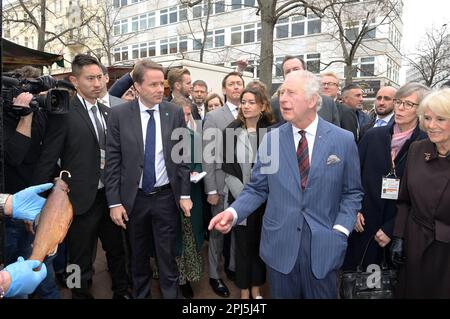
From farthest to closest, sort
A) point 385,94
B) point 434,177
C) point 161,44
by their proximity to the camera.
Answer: point 161,44, point 385,94, point 434,177

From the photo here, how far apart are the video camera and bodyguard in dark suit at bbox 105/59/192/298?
1.45 feet

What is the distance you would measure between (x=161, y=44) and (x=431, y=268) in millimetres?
37309

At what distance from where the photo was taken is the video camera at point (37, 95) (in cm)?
251

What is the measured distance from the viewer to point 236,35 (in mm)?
32406

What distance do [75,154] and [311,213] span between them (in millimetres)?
2037

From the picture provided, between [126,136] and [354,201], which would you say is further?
[126,136]

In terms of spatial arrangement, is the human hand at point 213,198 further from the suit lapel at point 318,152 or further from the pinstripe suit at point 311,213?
the suit lapel at point 318,152

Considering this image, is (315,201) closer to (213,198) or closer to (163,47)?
(213,198)

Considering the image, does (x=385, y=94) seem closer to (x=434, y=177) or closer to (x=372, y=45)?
(x=434, y=177)

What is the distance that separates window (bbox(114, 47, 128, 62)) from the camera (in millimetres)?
40156

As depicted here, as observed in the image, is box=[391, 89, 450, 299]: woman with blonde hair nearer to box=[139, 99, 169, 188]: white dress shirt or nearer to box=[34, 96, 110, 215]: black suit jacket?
box=[139, 99, 169, 188]: white dress shirt

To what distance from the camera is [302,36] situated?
29672mm
